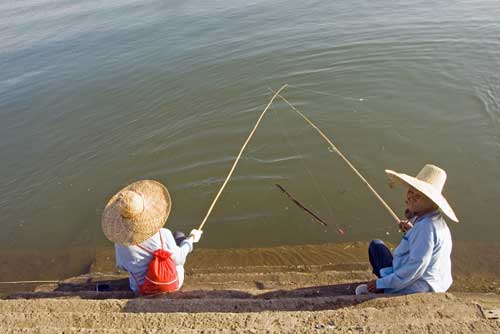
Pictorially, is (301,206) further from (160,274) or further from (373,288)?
(160,274)

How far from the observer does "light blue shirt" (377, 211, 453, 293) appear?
8.95 feet

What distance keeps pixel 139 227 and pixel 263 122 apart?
5.55 metres

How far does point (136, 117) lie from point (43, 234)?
12.4 ft

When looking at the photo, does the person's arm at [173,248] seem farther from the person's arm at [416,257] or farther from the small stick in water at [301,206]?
the small stick in water at [301,206]

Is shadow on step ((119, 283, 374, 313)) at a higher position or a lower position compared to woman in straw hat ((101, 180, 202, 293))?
lower

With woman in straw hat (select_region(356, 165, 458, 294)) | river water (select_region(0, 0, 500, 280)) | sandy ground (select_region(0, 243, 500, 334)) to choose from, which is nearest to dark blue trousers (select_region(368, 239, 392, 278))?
sandy ground (select_region(0, 243, 500, 334))

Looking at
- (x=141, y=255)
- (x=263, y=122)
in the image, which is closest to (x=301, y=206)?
(x=263, y=122)

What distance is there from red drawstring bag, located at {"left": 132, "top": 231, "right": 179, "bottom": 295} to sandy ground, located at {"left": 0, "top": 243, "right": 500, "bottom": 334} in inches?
4.0

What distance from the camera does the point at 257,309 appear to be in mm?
3039

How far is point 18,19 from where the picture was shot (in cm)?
1966

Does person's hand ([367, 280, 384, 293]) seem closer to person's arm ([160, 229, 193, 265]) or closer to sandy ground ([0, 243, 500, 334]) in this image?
sandy ground ([0, 243, 500, 334])

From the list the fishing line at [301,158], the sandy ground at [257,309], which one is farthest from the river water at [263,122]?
the sandy ground at [257,309]

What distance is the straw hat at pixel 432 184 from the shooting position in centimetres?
271

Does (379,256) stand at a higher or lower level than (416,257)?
lower
